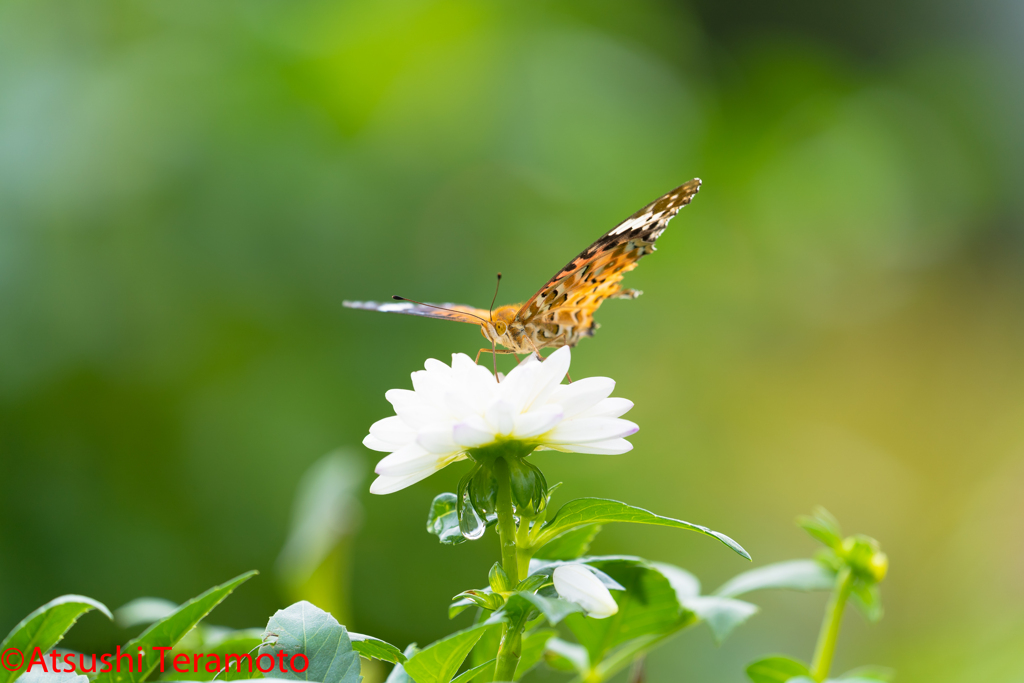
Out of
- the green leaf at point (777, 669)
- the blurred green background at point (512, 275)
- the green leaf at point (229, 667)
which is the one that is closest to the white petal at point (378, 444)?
the green leaf at point (229, 667)

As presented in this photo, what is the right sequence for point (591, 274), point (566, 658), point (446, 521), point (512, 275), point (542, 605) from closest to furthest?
point (542, 605), point (446, 521), point (566, 658), point (591, 274), point (512, 275)

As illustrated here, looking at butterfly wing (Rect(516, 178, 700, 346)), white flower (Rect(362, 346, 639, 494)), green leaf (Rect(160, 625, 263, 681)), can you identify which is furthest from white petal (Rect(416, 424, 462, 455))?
butterfly wing (Rect(516, 178, 700, 346))

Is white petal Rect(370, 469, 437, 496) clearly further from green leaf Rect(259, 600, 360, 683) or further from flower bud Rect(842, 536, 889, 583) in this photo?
flower bud Rect(842, 536, 889, 583)

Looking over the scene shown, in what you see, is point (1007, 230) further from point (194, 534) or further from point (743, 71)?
point (194, 534)

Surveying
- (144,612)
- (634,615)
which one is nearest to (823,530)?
(634,615)

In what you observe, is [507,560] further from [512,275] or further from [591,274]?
[512,275]

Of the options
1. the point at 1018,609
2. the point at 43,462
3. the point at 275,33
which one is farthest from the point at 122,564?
the point at 1018,609
